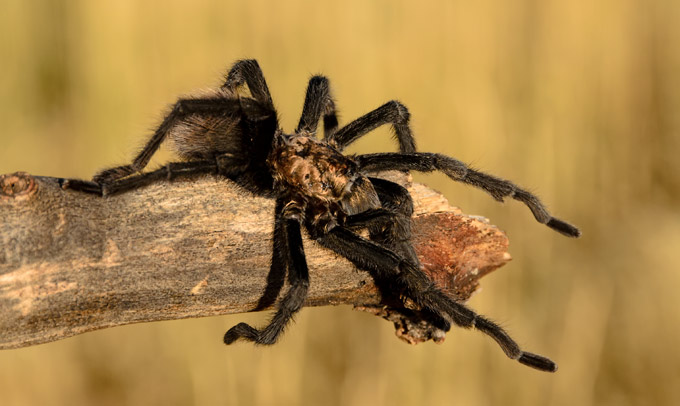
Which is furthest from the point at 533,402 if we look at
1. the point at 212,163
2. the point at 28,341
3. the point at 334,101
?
the point at 28,341

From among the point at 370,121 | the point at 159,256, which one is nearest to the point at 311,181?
→ the point at 370,121

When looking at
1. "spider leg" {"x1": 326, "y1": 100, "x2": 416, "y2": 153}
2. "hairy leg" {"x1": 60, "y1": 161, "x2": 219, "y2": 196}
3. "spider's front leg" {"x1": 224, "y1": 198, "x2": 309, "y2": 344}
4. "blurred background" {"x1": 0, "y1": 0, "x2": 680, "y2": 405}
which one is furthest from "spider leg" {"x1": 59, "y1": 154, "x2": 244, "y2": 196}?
"blurred background" {"x1": 0, "y1": 0, "x2": 680, "y2": 405}

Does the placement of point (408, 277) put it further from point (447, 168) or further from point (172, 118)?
point (172, 118)

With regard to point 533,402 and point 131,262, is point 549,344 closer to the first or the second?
point 533,402

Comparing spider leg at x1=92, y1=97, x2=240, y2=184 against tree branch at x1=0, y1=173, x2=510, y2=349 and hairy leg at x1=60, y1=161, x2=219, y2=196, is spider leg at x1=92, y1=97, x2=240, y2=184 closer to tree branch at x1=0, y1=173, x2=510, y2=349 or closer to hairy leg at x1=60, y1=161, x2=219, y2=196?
hairy leg at x1=60, y1=161, x2=219, y2=196

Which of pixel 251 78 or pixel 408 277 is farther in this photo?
pixel 251 78

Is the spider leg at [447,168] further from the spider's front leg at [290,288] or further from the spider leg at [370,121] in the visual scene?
the spider's front leg at [290,288]

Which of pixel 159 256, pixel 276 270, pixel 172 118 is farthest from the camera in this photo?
pixel 172 118
